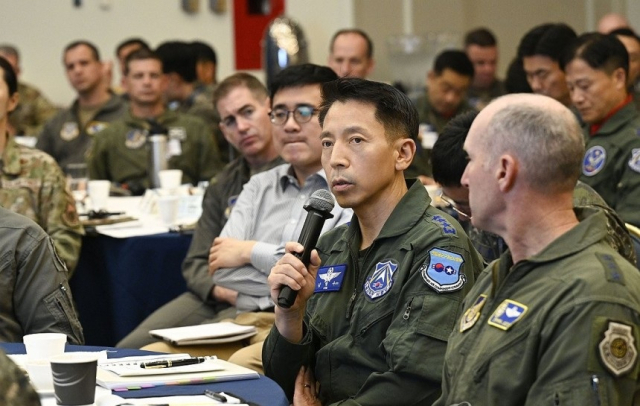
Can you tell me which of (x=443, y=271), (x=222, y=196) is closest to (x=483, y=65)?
(x=222, y=196)

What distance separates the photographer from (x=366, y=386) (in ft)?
8.34

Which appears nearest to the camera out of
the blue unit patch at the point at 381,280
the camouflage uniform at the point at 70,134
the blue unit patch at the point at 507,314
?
the blue unit patch at the point at 507,314

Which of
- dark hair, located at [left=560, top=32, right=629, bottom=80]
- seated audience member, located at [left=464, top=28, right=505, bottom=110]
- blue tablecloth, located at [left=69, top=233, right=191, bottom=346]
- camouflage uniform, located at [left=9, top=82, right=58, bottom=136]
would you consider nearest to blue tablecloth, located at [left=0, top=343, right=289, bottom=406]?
blue tablecloth, located at [left=69, top=233, right=191, bottom=346]

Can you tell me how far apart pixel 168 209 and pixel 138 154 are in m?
2.01

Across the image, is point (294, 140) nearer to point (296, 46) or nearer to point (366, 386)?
point (366, 386)

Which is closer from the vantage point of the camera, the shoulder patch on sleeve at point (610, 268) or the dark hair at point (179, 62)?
the shoulder patch on sleeve at point (610, 268)

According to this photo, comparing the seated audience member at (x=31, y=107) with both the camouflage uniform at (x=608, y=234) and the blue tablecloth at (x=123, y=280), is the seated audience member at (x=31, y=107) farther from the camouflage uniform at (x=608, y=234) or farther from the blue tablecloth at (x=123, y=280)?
the camouflage uniform at (x=608, y=234)

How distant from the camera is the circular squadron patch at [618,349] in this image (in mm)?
1838

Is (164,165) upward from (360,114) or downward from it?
downward

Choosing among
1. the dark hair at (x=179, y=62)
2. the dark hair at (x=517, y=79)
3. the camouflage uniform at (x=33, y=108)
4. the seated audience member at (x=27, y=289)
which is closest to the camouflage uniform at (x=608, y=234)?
the seated audience member at (x=27, y=289)

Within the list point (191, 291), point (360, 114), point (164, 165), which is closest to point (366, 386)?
point (360, 114)

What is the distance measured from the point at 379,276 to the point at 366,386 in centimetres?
26

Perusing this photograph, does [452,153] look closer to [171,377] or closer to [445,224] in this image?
[445,224]

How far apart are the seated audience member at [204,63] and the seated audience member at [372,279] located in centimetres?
635
